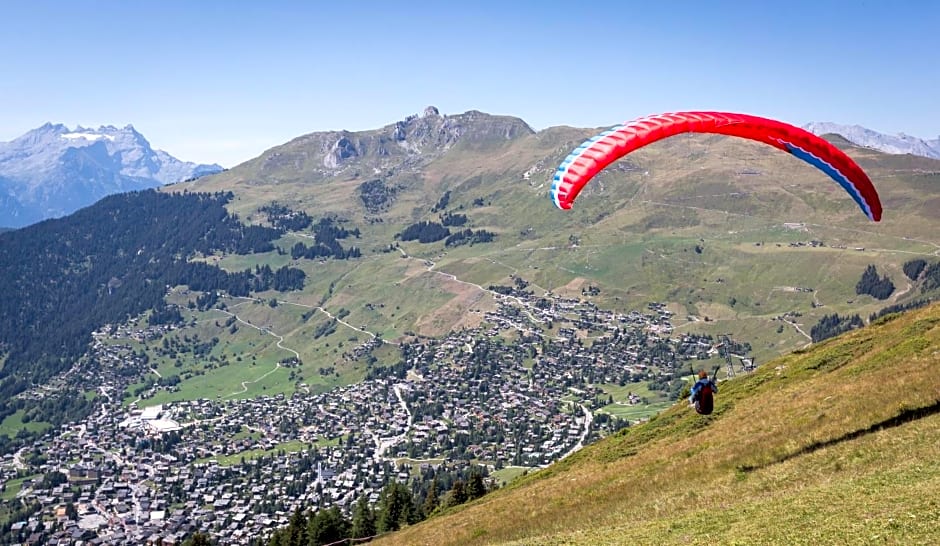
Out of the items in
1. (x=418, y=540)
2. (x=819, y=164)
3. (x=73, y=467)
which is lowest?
(x=73, y=467)

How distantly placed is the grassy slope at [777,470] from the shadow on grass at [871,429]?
0.08m

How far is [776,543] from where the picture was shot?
16.2 meters

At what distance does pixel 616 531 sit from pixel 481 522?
15595 mm

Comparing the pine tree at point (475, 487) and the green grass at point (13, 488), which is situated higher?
the pine tree at point (475, 487)

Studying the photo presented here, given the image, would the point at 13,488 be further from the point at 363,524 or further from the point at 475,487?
the point at 475,487

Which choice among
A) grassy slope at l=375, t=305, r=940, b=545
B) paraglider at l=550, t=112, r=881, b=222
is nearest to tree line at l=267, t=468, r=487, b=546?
grassy slope at l=375, t=305, r=940, b=545

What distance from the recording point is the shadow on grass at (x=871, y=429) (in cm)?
2525

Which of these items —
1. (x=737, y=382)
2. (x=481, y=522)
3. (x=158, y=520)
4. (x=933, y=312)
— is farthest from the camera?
(x=158, y=520)

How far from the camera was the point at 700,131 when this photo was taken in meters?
32.1

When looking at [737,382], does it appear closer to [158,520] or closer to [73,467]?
[158,520]

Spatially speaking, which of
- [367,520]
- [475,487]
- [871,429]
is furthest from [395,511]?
[871,429]

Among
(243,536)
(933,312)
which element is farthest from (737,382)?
(243,536)

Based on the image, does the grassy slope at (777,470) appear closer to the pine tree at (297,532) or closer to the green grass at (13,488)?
the pine tree at (297,532)

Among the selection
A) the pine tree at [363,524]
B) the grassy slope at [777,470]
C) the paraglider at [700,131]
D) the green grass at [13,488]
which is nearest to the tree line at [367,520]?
the pine tree at [363,524]
